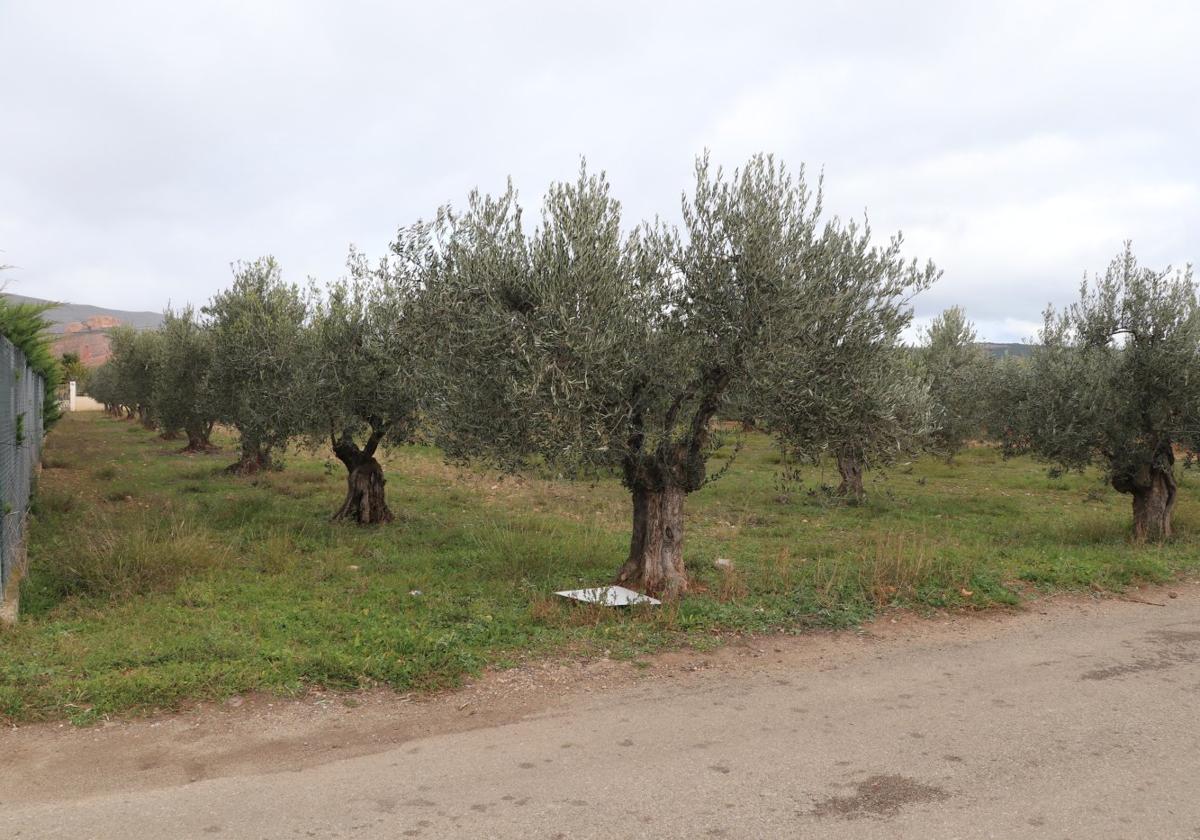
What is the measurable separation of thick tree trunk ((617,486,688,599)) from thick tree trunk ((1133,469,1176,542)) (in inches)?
383

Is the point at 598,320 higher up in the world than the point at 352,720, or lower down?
higher up

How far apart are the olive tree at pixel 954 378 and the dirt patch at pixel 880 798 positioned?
21.5 feet

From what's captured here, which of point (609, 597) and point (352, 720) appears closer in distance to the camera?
point (352, 720)

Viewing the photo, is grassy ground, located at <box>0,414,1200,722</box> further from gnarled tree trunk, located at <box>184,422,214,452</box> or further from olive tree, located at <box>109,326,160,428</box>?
olive tree, located at <box>109,326,160,428</box>

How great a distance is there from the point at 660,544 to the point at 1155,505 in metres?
10.5

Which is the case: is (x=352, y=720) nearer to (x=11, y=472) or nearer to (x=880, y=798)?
(x=880, y=798)

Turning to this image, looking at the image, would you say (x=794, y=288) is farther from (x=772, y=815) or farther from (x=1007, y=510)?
(x=1007, y=510)

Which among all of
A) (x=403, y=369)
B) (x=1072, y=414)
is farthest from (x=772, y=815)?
(x=1072, y=414)

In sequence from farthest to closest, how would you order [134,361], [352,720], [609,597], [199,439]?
[134,361] → [199,439] → [609,597] → [352,720]

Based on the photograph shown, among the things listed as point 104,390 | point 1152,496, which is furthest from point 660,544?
point 104,390

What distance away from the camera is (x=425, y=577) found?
434 inches

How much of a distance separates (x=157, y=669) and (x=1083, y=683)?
822 cm

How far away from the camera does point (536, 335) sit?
8.29 meters

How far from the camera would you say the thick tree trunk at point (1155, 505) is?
1434 centimetres
